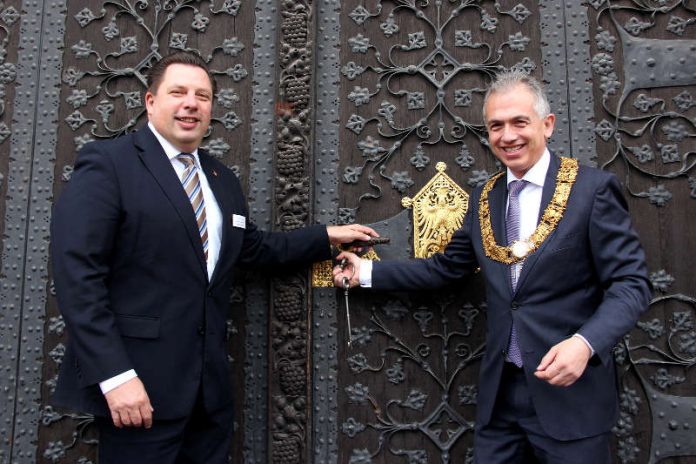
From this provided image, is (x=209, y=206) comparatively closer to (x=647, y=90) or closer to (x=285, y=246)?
(x=285, y=246)

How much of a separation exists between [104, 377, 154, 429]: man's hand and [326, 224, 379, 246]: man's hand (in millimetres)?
887

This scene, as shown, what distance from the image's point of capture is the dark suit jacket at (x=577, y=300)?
1549mm

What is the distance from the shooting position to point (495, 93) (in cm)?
176

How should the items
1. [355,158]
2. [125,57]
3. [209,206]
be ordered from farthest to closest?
[125,57] → [355,158] → [209,206]

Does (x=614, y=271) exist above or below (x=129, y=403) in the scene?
above

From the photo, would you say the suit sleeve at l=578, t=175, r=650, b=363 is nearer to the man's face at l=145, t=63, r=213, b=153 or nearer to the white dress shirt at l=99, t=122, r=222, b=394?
the white dress shirt at l=99, t=122, r=222, b=394

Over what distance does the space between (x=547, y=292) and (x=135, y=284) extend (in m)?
1.16

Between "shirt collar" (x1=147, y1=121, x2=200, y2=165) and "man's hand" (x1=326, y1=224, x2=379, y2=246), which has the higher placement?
"shirt collar" (x1=147, y1=121, x2=200, y2=165)

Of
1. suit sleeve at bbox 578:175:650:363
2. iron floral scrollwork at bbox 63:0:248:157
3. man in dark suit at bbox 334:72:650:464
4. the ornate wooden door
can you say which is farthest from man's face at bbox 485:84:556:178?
iron floral scrollwork at bbox 63:0:248:157

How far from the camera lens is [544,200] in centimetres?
171

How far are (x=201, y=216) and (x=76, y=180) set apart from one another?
1.19 feet

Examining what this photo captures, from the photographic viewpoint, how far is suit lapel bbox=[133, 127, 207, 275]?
1702mm

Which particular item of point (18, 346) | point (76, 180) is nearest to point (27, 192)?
point (18, 346)

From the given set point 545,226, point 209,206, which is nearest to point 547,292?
point 545,226
